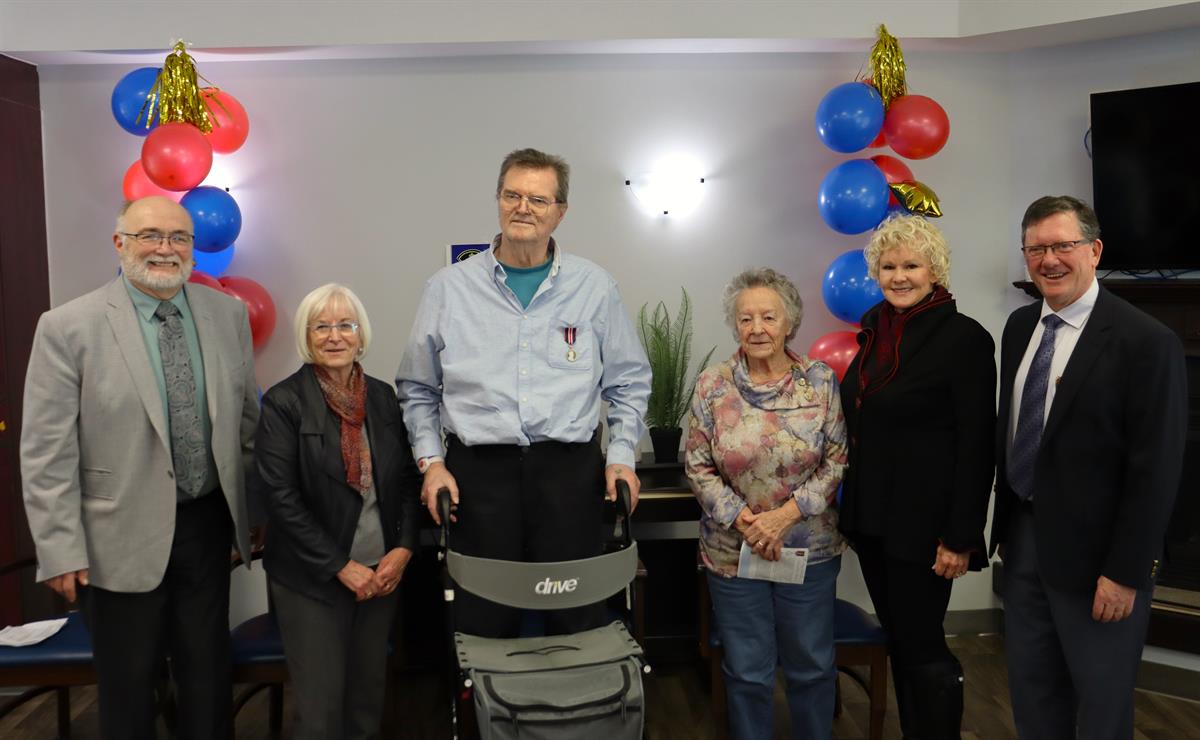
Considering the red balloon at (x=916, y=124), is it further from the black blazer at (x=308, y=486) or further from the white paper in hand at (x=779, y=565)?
the black blazer at (x=308, y=486)

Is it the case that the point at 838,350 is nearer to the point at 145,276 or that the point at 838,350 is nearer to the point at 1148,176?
the point at 1148,176

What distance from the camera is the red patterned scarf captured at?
2.74 metres

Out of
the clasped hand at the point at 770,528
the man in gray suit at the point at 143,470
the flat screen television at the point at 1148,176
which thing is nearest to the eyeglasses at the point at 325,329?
the man in gray suit at the point at 143,470

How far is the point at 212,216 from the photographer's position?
380cm

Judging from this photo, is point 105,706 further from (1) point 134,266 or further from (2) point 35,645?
(1) point 134,266

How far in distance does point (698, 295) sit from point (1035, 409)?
2073mm

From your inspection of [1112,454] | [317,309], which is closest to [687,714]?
[1112,454]

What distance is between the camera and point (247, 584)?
446cm

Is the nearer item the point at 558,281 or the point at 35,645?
the point at 558,281

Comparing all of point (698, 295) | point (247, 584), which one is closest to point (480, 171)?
point (698, 295)

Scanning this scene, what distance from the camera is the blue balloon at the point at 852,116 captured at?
12.6ft

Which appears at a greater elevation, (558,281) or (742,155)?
(742,155)

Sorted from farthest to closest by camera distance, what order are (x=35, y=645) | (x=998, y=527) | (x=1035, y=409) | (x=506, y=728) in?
(x=35, y=645), (x=998, y=527), (x=1035, y=409), (x=506, y=728)

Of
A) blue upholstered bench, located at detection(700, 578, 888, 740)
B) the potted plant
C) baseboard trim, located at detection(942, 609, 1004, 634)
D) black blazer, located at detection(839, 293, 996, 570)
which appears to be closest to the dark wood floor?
blue upholstered bench, located at detection(700, 578, 888, 740)
